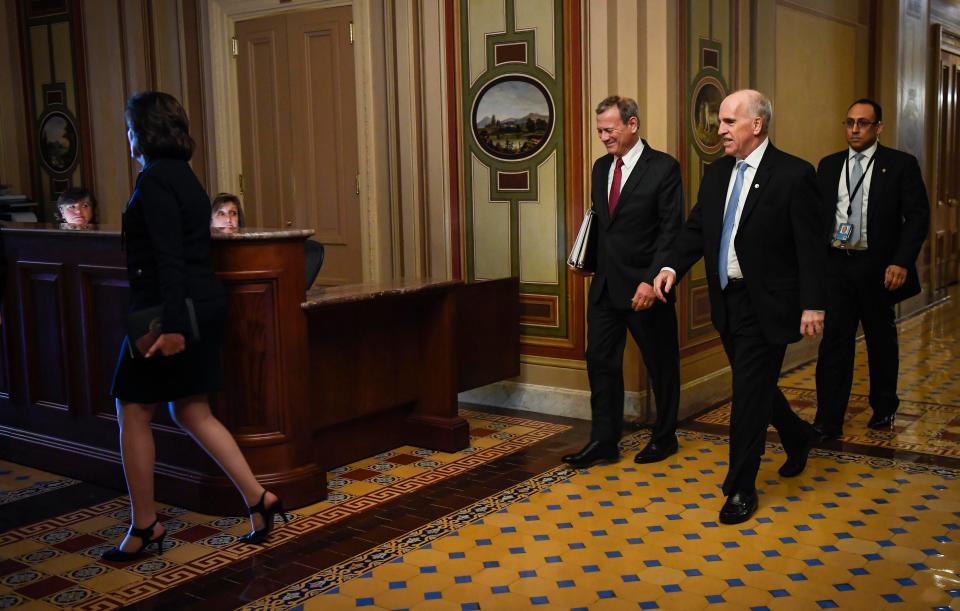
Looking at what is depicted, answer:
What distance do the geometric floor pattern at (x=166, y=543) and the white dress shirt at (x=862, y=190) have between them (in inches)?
79.7

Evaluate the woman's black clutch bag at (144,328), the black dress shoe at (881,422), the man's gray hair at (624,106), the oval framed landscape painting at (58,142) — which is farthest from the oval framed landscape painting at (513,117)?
the oval framed landscape painting at (58,142)

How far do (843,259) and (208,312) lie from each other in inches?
128

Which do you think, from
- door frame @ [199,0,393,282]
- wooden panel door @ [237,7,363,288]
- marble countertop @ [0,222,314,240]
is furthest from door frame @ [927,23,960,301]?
marble countertop @ [0,222,314,240]

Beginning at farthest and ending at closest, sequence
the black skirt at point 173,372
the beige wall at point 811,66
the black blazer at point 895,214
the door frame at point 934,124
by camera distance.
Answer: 1. the door frame at point 934,124
2. the beige wall at point 811,66
3. the black blazer at point 895,214
4. the black skirt at point 173,372

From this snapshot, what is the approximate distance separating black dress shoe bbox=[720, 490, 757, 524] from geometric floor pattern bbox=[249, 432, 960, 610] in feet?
0.12

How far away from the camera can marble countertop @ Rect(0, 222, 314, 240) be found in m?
3.79

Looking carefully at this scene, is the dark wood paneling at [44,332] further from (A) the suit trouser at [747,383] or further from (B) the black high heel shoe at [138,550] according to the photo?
(A) the suit trouser at [747,383]

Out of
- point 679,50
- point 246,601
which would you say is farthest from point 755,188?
point 246,601

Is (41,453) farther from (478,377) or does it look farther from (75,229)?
(478,377)

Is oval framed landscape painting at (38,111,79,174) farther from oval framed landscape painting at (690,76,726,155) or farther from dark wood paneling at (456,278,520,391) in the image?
oval framed landscape painting at (690,76,726,155)

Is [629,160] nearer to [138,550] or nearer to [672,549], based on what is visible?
[672,549]

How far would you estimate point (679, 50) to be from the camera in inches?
214

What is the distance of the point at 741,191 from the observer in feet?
12.4

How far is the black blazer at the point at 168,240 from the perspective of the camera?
3.30m
